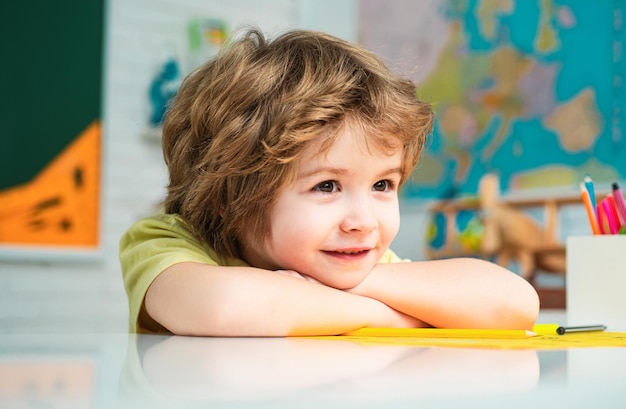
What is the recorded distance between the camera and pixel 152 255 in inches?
34.2

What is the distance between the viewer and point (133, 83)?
11.3ft

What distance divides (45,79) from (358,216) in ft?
8.71

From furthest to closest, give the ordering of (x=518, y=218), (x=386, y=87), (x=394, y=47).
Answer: (x=394, y=47) → (x=518, y=218) → (x=386, y=87)

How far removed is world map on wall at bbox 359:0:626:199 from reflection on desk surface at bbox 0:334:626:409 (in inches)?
83.6

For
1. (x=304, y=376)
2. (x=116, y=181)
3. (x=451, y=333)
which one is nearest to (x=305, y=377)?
(x=304, y=376)

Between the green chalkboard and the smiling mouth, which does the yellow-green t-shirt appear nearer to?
the smiling mouth

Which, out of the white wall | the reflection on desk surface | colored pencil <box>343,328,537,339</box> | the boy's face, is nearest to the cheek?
the boy's face

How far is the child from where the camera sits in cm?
84

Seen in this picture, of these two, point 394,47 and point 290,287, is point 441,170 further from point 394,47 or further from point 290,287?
point 290,287

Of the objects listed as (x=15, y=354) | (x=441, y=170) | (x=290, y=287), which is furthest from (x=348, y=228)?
(x=441, y=170)

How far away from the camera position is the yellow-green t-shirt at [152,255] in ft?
2.73

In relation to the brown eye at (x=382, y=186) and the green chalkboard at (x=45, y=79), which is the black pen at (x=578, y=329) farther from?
the green chalkboard at (x=45, y=79)

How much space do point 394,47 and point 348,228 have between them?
10.5 ft

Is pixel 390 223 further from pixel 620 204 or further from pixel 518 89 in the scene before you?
pixel 518 89
